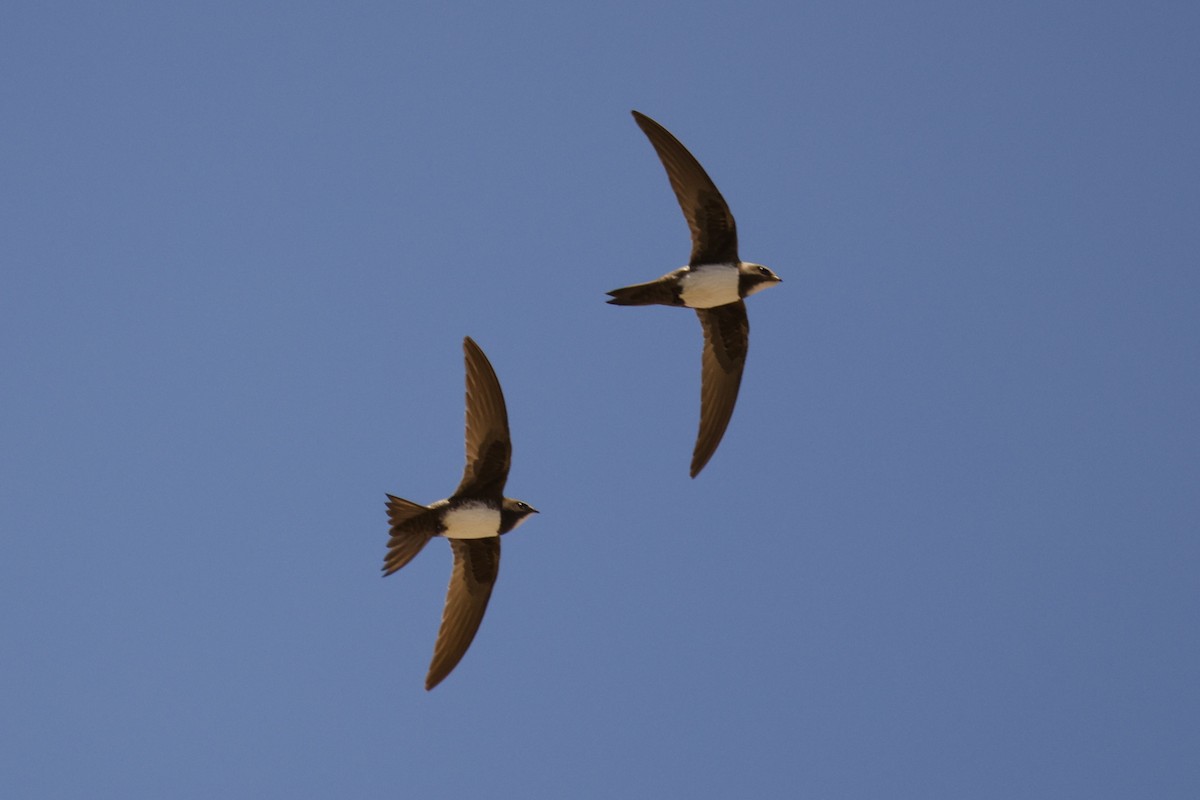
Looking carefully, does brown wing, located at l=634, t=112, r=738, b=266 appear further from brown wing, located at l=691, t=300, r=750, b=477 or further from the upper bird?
brown wing, located at l=691, t=300, r=750, b=477

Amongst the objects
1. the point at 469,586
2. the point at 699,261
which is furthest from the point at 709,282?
the point at 469,586

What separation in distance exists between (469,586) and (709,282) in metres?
2.79

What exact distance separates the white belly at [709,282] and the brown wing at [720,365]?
1.39 feet

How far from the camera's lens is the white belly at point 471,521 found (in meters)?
10.8

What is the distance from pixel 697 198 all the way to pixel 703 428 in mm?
1754

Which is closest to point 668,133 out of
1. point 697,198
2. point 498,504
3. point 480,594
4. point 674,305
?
point 697,198

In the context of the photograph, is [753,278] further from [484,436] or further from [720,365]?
[484,436]

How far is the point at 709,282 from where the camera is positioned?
442 inches

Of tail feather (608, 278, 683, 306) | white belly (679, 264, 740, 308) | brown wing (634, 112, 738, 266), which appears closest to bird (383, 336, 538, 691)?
tail feather (608, 278, 683, 306)

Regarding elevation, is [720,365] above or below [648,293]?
below

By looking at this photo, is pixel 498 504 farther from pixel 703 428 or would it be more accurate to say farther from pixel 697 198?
pixel 697 198

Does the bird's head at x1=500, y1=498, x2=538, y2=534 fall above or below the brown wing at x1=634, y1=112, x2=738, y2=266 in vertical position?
below

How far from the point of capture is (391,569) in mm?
10484

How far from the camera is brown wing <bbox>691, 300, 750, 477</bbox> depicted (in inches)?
461
